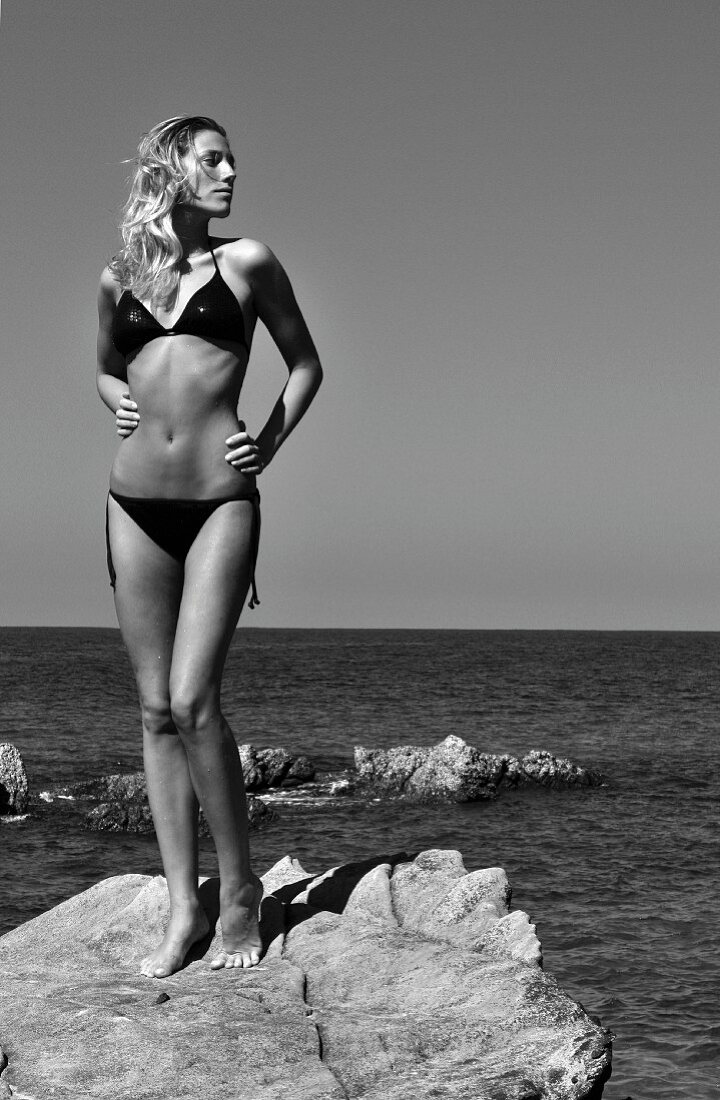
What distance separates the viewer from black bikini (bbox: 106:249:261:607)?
5.54 metres

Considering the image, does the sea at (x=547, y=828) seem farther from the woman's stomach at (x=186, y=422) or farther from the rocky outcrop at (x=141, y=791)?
the woman's stomach at (x=186, y=422)

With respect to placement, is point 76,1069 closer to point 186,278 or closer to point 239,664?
point 186,278

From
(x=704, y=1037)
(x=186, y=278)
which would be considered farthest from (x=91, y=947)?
(x=704, y=1037)

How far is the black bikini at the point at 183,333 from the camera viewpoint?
5539 millimetres

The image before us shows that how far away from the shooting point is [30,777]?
3206 cm

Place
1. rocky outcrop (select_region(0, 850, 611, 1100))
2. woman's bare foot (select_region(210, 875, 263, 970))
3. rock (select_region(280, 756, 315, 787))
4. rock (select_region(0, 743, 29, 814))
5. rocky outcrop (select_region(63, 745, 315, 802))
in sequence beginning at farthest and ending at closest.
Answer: rock (select_region(280, 756, 315, 787)) → rocky outcrop (select_region(63, 745, 315, 802)) → rock (select_region(0, 743, 29, 814)) → woman's bare foot (select_region(210, 875, 263, 970)) → rocky outcrop (select_region(0, 850, 611, 1100))

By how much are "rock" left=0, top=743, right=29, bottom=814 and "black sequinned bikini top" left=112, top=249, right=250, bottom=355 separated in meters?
22.3

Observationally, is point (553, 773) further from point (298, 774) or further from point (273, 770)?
point (273, 770)

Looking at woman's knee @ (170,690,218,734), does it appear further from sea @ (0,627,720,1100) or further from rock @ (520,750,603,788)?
rock @ (520,750,603,788)

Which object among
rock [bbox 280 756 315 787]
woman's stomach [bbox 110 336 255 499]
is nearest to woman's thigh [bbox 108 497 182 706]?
woman's stomach [bbox 110 336 255 499]

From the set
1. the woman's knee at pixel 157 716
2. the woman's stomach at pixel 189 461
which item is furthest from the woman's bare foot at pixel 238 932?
the woman's stomach at pixel 189 461

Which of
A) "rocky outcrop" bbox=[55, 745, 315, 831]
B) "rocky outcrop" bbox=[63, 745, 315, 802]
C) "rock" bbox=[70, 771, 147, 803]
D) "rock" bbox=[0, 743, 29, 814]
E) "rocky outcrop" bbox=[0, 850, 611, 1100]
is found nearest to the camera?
"rocky outcrop" bbox=[0, 850, 611, 1100]

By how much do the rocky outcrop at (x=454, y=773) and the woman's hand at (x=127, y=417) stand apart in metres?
23.6

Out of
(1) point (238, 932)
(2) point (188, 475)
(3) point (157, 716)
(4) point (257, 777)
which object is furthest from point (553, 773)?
(2) point (188, 475)
